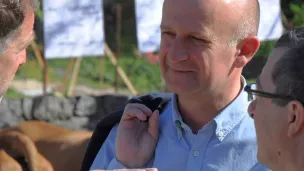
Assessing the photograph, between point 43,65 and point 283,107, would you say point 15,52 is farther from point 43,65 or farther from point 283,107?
point 43,65

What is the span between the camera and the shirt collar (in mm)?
2230

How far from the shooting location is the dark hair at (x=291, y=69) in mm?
1674

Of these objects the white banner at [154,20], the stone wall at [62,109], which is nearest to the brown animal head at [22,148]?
the stone wall at [62,109]

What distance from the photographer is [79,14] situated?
6.25 m

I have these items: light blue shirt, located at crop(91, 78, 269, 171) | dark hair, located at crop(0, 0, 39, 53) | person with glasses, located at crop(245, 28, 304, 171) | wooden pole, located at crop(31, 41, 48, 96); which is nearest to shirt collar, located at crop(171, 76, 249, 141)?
light blue shirt, located at crop(91, 78, 269, 171)

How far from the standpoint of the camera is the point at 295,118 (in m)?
1.68

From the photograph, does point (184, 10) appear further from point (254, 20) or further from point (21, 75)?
point (21, 75)

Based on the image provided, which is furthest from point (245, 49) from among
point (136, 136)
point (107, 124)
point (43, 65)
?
point (43, 65)

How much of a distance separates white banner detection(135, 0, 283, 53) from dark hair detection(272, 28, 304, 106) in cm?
442

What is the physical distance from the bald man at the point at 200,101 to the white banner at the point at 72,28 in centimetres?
397

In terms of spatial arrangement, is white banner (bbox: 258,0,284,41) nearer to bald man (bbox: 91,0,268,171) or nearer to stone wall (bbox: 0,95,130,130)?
stone wall (bbox: 0,95,130,130)

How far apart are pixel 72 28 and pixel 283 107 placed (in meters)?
4.69

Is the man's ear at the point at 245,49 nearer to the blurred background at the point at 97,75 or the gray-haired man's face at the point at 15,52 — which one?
the gray-haired man's face at the point at 15,52

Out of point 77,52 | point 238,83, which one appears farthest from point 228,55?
point 77,52
